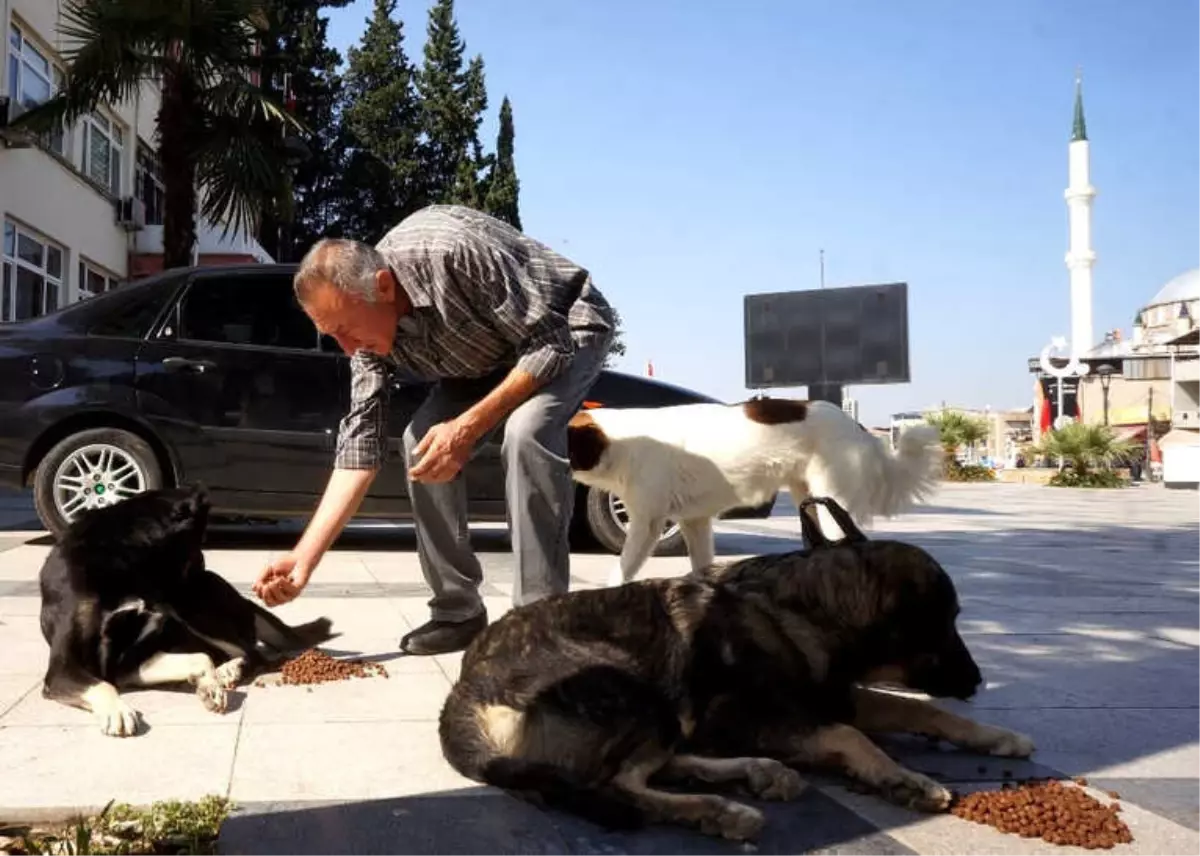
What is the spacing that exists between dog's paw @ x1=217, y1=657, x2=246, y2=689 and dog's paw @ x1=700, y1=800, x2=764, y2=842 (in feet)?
5.99

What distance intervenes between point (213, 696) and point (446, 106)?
3844 centimetres

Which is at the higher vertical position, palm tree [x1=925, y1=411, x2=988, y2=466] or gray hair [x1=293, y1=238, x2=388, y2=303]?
palm tree [x1=925, y1=411, x2=988, y2=466]

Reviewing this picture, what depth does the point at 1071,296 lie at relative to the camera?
297 ft

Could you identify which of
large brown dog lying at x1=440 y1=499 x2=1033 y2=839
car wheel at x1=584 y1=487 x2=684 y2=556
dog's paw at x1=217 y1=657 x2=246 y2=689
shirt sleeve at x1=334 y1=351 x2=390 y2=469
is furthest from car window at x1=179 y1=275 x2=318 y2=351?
large brown dog lying at x1=440 y1=499 x2=1033 y2=839

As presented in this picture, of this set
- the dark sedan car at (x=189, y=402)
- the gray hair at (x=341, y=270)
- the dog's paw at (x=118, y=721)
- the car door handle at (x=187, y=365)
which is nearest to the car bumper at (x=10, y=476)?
the dark sedan car at (x=189, y=402)

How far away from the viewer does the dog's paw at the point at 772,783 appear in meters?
2.45

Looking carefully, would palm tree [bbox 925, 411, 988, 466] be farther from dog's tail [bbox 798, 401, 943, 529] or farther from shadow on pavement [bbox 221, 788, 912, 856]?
shadow on pavement [bbox 221, 788, 912, 856]

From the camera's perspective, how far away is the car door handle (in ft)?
24.0

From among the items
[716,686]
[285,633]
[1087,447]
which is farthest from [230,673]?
[1087,447]

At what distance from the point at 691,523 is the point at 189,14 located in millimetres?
10867

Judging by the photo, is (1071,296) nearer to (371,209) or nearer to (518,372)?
(371,209)

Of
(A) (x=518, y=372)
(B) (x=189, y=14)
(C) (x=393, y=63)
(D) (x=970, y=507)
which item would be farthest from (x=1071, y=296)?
(A) (x=518, y=372)

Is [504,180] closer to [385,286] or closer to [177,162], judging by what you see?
[177,162]

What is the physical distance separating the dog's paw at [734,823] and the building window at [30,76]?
52.2 feet
